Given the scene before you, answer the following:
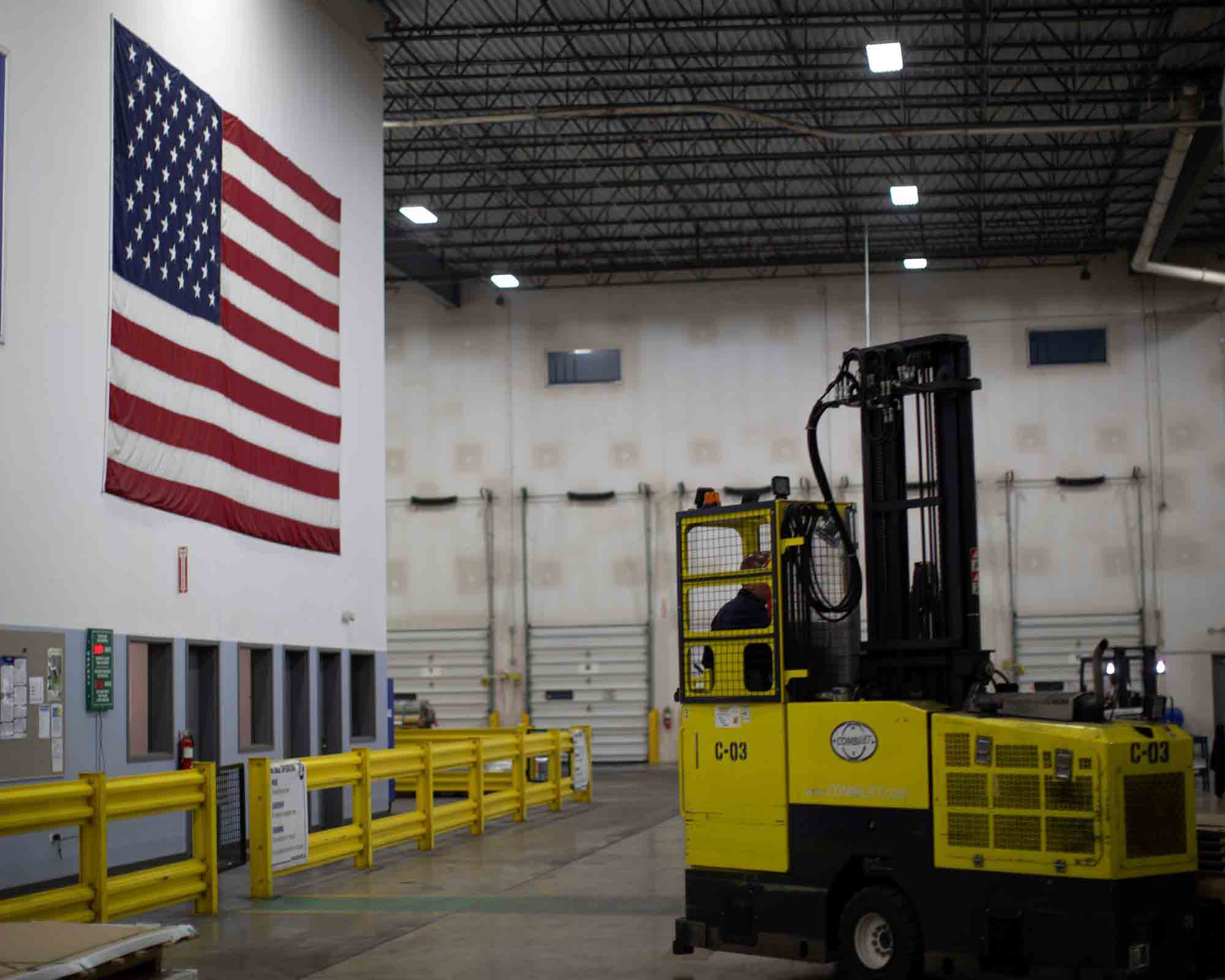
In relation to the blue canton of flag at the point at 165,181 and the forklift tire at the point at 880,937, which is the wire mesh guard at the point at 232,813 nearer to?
the blue canton of flag at the point at 165,181

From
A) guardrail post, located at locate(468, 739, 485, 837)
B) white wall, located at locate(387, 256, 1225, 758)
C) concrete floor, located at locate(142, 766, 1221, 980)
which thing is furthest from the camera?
white wall, located at locate(387, 256, 1225, 758)

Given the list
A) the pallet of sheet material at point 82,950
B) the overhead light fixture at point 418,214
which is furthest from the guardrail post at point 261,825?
the overhead light fixture at point 418,214

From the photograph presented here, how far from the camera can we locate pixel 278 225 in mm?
20344

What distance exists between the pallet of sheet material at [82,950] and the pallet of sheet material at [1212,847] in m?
6.19

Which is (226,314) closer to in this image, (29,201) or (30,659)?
(29,201)

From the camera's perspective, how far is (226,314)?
18.6m

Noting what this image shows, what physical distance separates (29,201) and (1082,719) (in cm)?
1072

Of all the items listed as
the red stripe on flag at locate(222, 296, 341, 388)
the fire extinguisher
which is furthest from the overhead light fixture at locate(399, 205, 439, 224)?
the fire extinguisher

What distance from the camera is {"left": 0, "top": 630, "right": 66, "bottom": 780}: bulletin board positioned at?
14086mm

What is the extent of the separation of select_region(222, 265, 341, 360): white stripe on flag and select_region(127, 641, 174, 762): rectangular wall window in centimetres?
441

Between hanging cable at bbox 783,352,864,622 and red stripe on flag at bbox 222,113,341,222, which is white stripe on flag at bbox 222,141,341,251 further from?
hanging cable at bbox 783,352,864,622

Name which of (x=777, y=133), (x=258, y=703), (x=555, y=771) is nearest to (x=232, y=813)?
(x=258, y=703)

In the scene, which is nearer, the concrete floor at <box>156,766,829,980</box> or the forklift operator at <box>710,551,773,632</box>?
the forklift operator at <box>710,551,773,632</box>

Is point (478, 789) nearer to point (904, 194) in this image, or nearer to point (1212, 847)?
point (1212, 847)
